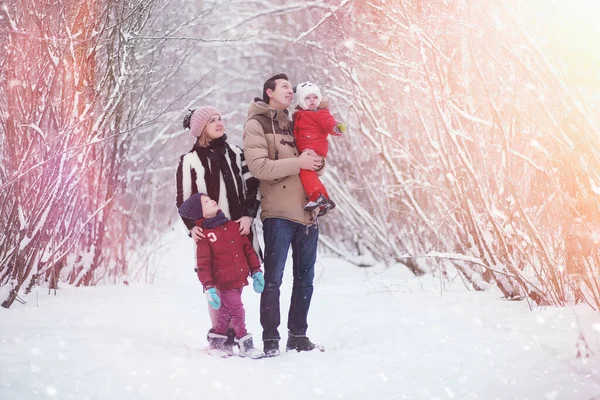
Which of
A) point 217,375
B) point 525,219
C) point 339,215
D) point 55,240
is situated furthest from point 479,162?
point 339,215

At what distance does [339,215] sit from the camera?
964cm

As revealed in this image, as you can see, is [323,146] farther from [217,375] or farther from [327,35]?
[327,35]

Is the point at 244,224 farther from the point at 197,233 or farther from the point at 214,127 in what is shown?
the point at 214,127

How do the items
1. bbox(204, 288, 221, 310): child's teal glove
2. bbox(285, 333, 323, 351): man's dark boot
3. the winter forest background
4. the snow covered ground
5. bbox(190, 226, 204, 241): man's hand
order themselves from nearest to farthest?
the snow covered ground
the winter forest background
bbox(204, 288, 221, 310): child's teal glove
bbox(190, 226, 204, 241): man's hand
bbox(285, 333, 323, 351): man's dark boot

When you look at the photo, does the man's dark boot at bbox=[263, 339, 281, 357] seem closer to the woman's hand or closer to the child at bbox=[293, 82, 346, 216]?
the woman's hand

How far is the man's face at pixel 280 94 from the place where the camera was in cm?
366

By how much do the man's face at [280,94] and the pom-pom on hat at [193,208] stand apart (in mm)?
720

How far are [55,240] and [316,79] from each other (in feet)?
13.6

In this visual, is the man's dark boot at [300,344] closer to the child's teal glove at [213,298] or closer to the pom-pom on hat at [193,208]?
Answer: the child's teal glove at [213,298]

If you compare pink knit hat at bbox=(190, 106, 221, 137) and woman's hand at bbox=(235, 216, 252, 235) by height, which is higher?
pink knit hat at bbox=(190, 106, 221, 137)

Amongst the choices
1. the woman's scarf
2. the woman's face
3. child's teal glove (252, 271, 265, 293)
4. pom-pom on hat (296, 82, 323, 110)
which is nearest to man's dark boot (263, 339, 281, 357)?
child's teal glove (252, 271, 265, 293)

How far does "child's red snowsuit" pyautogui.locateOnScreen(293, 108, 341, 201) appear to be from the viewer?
3518 mm

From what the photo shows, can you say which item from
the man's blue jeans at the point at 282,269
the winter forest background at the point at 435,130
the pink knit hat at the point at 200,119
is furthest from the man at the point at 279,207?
the winter forest background at the point at 435,130

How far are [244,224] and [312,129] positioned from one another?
68 centimetres
